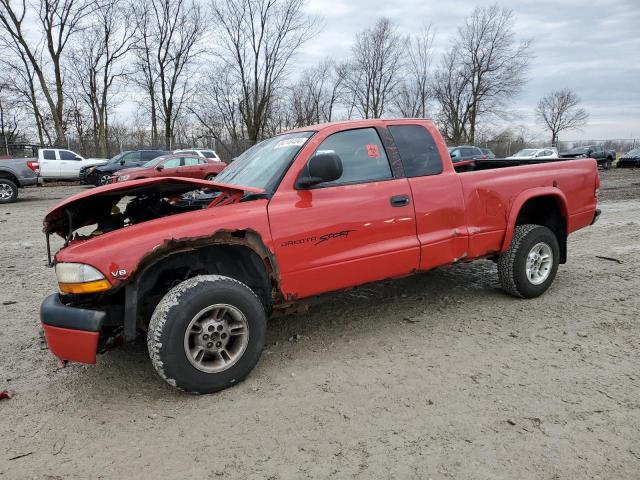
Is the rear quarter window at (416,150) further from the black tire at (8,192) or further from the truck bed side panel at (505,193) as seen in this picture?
the black tire at (8,192)

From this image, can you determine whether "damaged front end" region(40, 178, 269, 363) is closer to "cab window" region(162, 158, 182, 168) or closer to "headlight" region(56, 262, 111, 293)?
"headlight" region(56, 262, 111, 293)

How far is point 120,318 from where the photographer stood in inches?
119

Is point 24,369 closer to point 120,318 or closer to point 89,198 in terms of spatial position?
point 120,318

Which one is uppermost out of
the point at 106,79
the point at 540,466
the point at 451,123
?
the point at 106,79

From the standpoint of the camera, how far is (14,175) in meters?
13.9

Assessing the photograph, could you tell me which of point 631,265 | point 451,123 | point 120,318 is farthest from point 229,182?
point 451,123

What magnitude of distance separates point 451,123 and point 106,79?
33075mm

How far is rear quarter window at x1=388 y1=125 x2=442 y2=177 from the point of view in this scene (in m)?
3.88

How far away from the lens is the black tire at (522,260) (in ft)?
14.5

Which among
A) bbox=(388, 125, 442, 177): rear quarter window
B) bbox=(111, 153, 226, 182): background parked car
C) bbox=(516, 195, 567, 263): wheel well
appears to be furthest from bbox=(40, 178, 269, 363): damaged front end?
bbox=(111, 153, 226, 182): background parked car

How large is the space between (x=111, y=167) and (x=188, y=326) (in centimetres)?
1909

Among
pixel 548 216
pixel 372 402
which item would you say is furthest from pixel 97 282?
pixel 548 216

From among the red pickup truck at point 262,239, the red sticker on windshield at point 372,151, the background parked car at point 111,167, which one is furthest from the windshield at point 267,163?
the background parked car at point 111,167

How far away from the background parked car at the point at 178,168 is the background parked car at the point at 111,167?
2288mm
